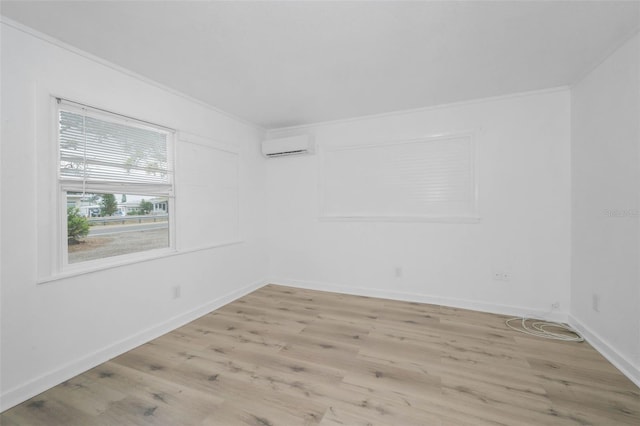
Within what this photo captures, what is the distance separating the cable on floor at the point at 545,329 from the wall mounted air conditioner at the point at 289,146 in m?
3.18

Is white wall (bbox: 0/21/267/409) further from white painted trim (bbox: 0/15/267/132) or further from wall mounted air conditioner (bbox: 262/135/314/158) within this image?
wall mounted air conditioner (bbox: 262/135/314/158)

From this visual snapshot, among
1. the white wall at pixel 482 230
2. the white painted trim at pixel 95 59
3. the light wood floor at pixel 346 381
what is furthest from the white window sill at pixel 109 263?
the white wall at pixel 482 230

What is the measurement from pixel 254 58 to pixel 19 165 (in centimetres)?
178

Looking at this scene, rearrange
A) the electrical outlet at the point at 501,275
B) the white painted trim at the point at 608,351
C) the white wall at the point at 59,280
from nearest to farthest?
the white wall at the point at 59,280, the white painted trim at the point at 608,351, the electrical outlet at the point at 501,275

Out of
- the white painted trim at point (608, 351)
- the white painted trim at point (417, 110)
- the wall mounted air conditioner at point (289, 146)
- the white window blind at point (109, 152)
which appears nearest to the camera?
the white painted trim at point (608, 351)

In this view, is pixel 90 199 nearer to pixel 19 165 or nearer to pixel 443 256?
pixel 19 165

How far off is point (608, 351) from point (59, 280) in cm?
425

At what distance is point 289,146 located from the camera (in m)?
3.77

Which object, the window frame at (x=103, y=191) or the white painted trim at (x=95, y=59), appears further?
the window frame at (x=103, y=191)

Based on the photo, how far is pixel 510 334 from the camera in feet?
8.16

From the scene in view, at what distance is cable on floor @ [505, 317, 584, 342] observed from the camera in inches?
95.2

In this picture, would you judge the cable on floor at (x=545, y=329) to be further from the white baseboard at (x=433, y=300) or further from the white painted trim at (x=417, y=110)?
the white painted trim at (x=417, y=110)

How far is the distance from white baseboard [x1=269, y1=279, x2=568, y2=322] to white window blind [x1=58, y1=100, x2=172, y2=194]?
7.64ft

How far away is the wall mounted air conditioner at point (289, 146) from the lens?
3701mm
